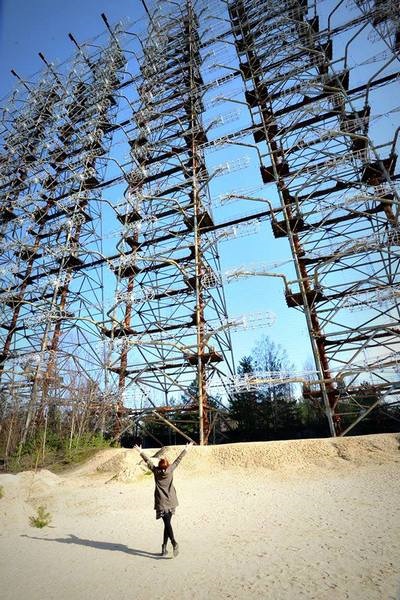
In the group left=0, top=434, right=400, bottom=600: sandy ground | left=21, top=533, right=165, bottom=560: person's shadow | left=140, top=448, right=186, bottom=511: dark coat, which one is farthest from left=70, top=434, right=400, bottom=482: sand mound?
left=140, top=448, right=186, bottom=511: dark coat

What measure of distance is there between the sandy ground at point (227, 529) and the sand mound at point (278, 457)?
0.03m

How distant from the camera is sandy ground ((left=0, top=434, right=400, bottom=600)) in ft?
11.7

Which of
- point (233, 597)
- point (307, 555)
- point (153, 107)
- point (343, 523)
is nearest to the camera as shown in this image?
point (233, 597)

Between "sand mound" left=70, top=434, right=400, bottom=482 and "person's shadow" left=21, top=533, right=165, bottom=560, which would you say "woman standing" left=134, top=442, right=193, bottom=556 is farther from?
"sand mound" left=70, top=434, right=400, bottom=482

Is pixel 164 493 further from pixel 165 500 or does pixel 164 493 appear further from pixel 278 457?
pixel 278 457

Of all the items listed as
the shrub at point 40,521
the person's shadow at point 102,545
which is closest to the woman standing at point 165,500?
the person's shadow at point 102,545

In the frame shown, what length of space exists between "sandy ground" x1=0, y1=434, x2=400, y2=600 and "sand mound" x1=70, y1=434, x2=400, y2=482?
3 centimetres

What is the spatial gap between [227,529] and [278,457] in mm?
4425

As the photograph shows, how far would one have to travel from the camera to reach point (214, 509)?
6883 millimetres

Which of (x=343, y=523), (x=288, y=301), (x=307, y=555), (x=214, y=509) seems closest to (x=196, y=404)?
(x=288, y=301)

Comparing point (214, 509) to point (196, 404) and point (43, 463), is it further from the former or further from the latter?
point (43, 463)

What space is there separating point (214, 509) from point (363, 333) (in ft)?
27.3

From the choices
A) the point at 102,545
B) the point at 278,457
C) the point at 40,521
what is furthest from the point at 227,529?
the point at 278,457

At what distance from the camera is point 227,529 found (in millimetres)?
5570
